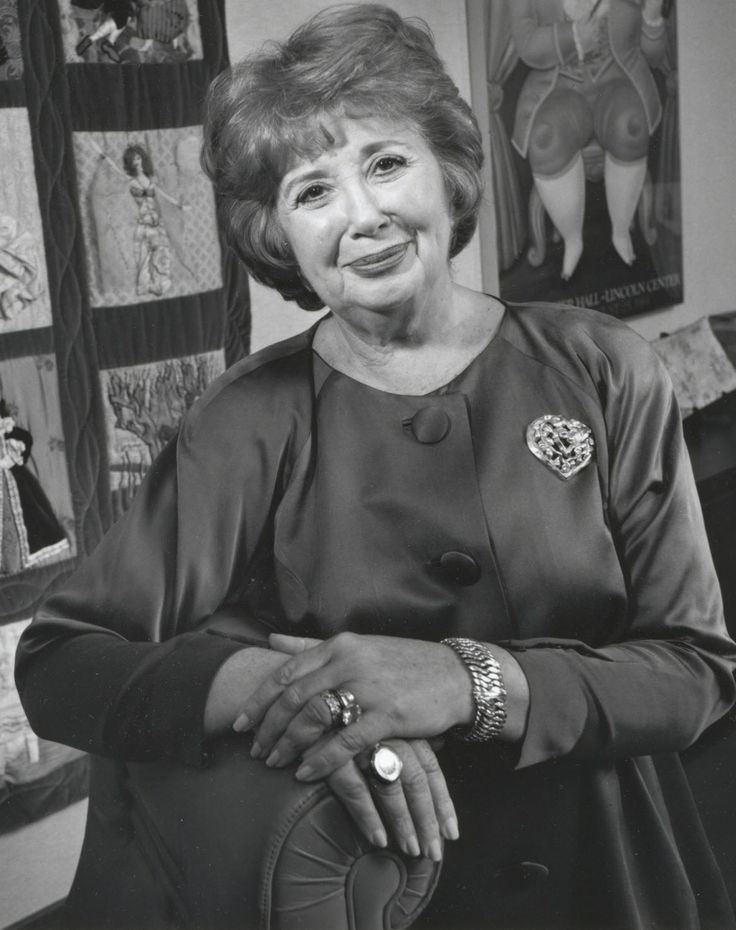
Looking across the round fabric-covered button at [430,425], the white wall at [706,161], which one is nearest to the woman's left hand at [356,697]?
the round fabric-covered button at [430,425]

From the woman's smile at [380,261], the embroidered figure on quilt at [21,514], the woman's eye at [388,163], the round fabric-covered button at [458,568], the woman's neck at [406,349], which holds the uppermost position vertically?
the woman's eye at [388,163]

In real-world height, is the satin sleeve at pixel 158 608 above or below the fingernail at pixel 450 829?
above

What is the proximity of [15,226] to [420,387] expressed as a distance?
0.46 m

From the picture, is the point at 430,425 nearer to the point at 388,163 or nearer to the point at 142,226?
the point at 388,163

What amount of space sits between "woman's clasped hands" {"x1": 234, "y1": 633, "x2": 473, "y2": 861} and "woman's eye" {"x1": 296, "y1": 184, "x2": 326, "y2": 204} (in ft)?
1.48

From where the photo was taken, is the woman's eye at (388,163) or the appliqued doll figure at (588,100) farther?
the appliqued doll figure at (588,100)

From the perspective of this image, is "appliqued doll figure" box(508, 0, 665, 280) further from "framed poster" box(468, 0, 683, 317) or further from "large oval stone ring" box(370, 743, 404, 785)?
"large oval stone ring" box(370, 743, 404, 785)

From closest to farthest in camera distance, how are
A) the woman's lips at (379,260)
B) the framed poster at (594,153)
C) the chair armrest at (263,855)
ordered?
1. the chair armrest at (263,855)
2. the woman's lips at (379,260)
3. the framed poster at (594,153)

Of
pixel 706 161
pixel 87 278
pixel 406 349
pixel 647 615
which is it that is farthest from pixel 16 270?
pixel 706 161

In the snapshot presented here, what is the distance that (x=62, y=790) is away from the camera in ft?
3.93

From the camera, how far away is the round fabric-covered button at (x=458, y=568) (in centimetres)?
122

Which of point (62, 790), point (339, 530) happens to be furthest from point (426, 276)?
point (62, 790)

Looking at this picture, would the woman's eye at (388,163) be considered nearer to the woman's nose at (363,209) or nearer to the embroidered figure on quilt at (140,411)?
the woman's nose at (363,209)

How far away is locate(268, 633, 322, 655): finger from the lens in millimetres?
1164
